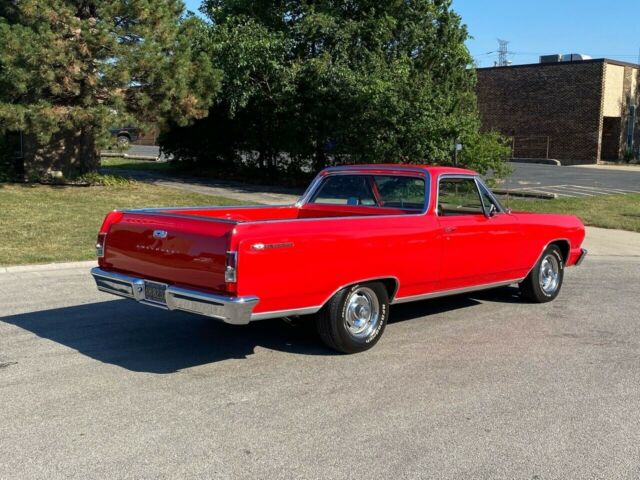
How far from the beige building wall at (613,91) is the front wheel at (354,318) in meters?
41.5

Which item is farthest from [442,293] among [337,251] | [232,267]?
[232,267]

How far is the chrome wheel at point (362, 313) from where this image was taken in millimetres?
5965

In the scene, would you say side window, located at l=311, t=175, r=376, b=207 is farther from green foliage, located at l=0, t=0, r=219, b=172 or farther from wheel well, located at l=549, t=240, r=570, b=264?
green foliage, located at l=0, t=0, r=219, b=172

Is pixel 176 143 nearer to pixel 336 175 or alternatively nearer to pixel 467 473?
pixel 336 175

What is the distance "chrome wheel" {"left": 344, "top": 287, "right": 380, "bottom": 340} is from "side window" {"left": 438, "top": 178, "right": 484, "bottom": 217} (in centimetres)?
139

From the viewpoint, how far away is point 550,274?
27.7ft

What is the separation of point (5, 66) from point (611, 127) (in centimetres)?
3978

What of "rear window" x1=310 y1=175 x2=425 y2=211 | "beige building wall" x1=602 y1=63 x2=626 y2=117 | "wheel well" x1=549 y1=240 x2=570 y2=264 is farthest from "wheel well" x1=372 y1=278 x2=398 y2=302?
"beige building wall" x1=602 y1=63 x2=626 y2=117

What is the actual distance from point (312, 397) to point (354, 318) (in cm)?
116

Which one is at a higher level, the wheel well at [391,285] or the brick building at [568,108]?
the brick building at [568,108]

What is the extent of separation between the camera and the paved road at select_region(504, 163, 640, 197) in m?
24.4

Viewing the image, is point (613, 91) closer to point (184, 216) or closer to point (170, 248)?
point (184, 216)

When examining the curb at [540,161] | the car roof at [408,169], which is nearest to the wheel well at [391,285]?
the car roof at [408,169]

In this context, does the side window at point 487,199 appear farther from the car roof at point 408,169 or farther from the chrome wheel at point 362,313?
the chrome wheel at point 362,313
